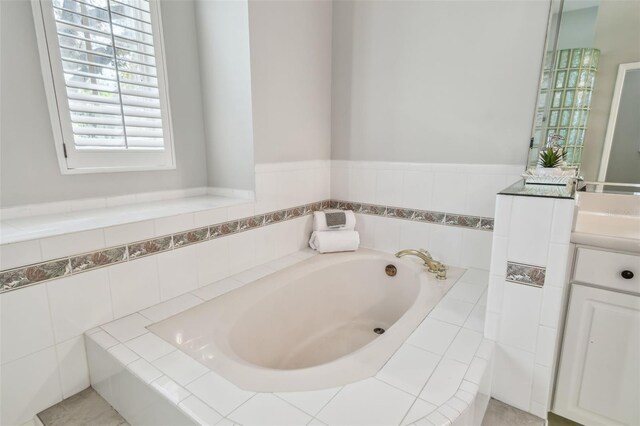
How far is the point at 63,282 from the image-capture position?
1.15 metres

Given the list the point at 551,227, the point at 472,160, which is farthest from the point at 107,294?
the point at 472,160

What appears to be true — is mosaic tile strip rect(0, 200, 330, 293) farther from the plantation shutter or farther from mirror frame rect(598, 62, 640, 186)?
mirror frame rect(598, 62, 640, 186)

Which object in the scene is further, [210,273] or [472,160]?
[472,160]

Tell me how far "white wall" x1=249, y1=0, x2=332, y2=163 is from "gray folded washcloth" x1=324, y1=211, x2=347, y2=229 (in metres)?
0.41

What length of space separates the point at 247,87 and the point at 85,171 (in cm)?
89

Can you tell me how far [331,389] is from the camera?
95cm

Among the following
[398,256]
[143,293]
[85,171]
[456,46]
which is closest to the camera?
[143,293]

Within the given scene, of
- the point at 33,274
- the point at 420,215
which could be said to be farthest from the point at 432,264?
the point at 33,274

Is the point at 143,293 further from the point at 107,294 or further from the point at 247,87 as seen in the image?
the point at 247,87

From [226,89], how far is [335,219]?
104 cm

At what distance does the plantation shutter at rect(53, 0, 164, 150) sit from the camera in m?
1.41

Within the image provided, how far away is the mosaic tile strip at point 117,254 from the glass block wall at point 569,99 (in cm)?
155

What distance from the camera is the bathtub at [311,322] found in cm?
105

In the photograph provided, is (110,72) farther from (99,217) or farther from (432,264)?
(432,264)
